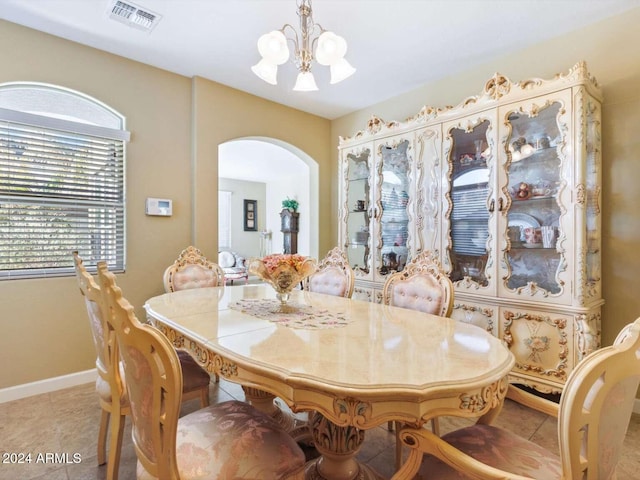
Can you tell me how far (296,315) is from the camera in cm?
171

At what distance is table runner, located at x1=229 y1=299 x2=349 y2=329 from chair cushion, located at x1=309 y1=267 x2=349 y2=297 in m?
0.58

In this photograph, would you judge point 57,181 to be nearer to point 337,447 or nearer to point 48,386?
point 48,386

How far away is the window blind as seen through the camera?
93.9 inches

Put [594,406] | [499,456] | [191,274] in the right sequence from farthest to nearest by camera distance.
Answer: [191,274], [499,456], [594,406]

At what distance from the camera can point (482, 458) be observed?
1.04m

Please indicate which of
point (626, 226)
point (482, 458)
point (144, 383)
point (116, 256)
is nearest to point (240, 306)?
point (144, 383)

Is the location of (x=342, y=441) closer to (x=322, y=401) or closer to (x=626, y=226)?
(x=322, y=401)

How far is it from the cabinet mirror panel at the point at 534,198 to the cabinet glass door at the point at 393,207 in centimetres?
88

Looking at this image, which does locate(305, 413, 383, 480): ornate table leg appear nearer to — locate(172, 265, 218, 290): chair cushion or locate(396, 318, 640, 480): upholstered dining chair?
locate(396, 318, 640, 480): upholstered dining chair

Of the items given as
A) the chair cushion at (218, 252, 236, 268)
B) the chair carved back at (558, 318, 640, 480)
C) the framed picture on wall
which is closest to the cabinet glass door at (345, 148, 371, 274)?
the chair carved back at (558, 318, 640, 480)

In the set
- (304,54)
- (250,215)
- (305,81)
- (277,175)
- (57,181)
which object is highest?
(277,175)

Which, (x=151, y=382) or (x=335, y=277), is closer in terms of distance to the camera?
(x=151, y=382)

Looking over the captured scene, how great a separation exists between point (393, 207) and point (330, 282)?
111 centimetres

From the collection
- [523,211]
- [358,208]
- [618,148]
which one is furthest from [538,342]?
[358,208]
